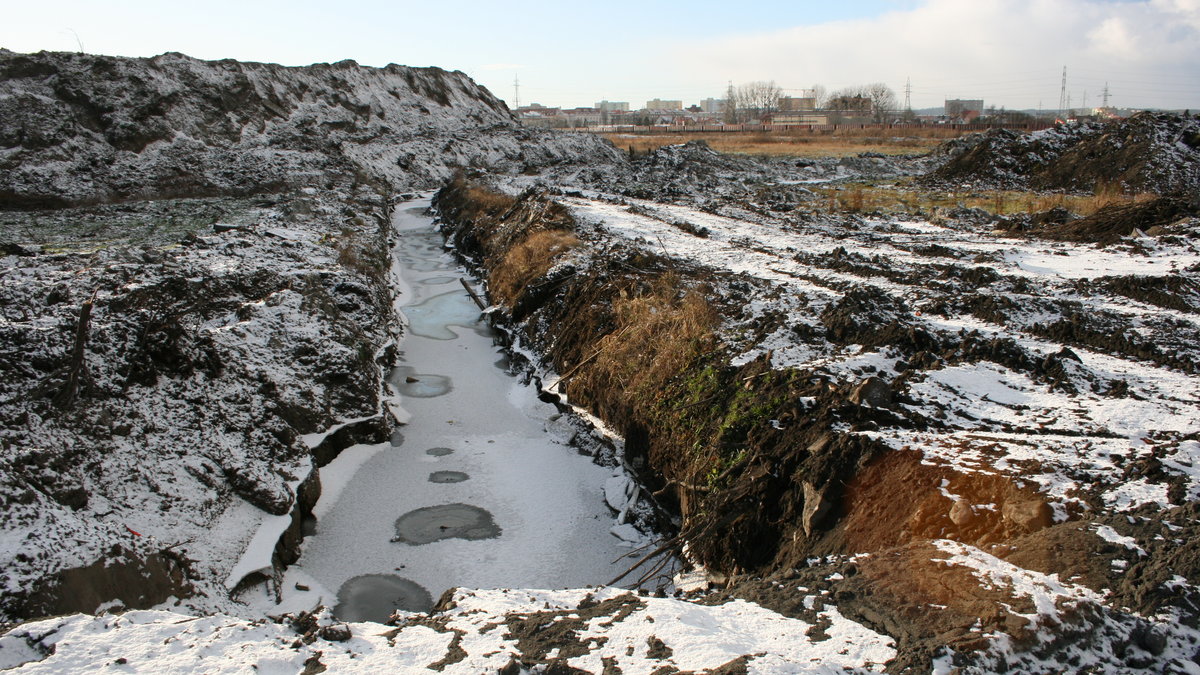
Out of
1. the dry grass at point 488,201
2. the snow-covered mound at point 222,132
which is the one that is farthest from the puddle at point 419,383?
the snow-covered mound at point 222,132

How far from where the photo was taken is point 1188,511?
4367 mm

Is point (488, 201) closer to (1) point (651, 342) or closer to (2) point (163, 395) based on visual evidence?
(1) point (651, 342)

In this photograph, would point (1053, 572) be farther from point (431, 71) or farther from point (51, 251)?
point (431, 71)

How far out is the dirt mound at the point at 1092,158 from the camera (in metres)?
20.0

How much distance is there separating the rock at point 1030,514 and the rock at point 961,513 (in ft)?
0.67

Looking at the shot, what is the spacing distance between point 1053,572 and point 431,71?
48.1 metres

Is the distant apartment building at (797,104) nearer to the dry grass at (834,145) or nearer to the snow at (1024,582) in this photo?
the dry grass at (834,145)

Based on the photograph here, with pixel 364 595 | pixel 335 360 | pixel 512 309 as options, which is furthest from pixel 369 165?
pixel 364 595

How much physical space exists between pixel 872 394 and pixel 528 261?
8731mm

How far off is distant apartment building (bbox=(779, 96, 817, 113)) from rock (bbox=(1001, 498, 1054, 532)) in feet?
381

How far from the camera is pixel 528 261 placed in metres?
14.1

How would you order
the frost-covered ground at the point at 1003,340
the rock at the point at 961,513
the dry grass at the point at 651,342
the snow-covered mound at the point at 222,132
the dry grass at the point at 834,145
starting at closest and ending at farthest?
1. the rock at the point at 961,513
2. the frost-covered ground at the point at 1003,340
3. the dry grass at the point at 651,342
4. the snow-covered mound at the point at 222,132
5. the dry grass at the point at 834,145

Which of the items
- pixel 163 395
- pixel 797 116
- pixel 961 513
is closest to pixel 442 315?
pixel 163 395

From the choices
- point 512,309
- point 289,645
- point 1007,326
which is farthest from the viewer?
point 512,309
